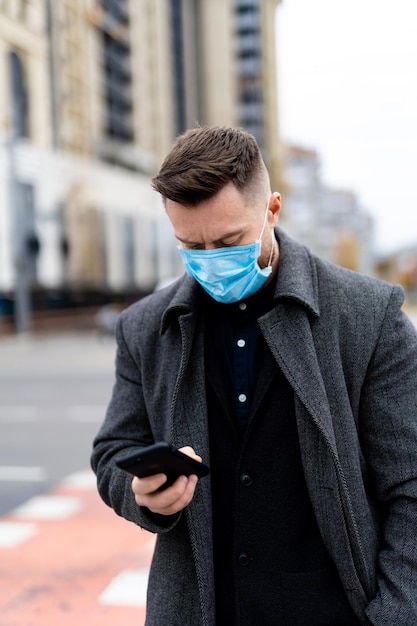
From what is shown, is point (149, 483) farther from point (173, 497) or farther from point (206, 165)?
point (206, 165)

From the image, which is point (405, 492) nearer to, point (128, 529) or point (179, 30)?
point (128, 529)

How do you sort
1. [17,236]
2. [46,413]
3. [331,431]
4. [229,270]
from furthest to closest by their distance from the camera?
1. [17,236]
2. [46,413]
3. [229,270]
4. [331,431]

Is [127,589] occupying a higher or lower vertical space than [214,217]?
lower

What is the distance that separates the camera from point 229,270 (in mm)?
1519

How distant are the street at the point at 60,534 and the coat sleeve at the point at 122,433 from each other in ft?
6.91

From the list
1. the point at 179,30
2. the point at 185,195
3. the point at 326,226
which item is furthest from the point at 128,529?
the point at 326,226

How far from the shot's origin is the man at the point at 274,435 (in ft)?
4.65

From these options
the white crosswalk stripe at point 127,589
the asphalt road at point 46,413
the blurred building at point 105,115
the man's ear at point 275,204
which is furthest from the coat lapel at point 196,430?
the asphalt road at point 46,413

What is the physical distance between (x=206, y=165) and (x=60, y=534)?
3.95 meters

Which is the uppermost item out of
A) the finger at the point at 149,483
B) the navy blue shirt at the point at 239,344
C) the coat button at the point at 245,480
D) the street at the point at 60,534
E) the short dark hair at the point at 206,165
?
the short dark hair at the point at 206,165

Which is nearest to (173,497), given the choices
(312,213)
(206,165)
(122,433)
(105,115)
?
(122,433)

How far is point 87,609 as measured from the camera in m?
3.63

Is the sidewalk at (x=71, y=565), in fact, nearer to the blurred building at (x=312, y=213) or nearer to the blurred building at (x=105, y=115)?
the blurred building at (x=105, y=115)

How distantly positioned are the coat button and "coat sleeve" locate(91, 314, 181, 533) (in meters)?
0.22
